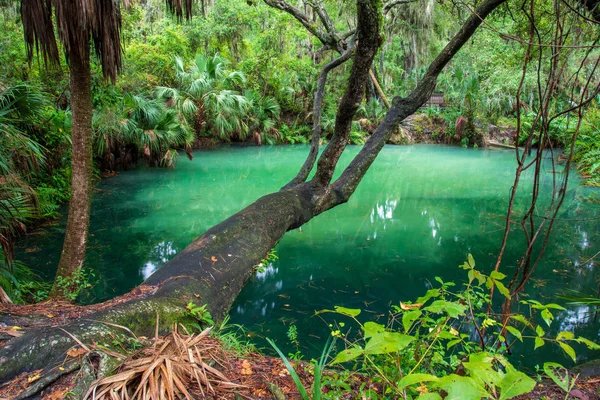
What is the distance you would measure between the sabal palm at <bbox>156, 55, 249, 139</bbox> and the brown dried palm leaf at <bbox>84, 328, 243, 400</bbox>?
1397 centimetres

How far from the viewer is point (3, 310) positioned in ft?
8.14

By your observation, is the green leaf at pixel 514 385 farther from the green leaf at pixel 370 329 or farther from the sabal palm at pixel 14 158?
the sabal palm at pixel 14 158

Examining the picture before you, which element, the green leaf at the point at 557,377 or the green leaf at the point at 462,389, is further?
the green leaf at the point at 557,377

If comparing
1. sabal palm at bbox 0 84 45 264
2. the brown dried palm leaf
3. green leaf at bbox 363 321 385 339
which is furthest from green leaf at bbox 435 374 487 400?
sabal palm at bbox 0 84 45 264

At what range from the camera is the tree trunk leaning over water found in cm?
178

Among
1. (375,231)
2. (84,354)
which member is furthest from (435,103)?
(84,354)

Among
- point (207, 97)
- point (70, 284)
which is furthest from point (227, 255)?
point (207, 97)

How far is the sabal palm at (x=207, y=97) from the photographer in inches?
598

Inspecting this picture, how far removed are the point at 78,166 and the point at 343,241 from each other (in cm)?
431

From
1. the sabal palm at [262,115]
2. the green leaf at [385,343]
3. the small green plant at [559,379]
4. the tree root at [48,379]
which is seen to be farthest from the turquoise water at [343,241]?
the sabal palm at [262,115]

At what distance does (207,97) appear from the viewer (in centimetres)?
1567

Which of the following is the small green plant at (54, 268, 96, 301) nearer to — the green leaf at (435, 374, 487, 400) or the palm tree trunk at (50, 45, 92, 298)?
the palm tree trunk at (50, 45, 92, 298)

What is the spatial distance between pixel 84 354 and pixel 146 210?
728 cm

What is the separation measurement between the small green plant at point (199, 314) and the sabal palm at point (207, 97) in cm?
1332
